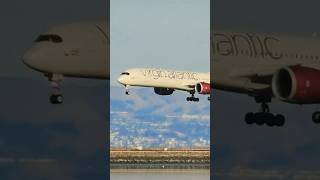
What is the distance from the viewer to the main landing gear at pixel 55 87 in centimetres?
2159

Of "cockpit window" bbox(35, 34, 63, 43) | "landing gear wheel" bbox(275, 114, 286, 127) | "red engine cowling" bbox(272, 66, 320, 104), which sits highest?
"cockpit window" bbox(35, 34, 63, 43)

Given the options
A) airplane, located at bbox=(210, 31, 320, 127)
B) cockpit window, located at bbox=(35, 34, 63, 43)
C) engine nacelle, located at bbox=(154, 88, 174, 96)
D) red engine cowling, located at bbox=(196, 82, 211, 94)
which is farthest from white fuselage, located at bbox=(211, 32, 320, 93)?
cockpit window, located at bbox=(35, 34, 63, 43)

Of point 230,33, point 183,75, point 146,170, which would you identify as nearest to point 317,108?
point 230,33

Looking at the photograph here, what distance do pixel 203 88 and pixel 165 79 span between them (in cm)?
197

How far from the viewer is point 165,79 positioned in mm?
32094

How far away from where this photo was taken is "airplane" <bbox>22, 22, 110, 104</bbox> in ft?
76.5

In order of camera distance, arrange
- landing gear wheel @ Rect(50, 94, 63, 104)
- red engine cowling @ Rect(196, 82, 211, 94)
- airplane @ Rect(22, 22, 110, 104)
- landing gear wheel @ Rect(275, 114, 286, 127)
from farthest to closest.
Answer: red engine cowling @ Rect(196, 82, 211, 94) → landing gear wheel @ Rect(275, 114, 286, 127) → airplane @ Rect(22, 22, 110, 104) → landing gear wheel @ Rect(50, 94, 63, 104)

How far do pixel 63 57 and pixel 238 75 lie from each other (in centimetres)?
560

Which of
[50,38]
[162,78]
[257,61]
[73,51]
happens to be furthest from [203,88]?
[50,38]

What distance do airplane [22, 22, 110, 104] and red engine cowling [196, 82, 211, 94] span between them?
20.0ft

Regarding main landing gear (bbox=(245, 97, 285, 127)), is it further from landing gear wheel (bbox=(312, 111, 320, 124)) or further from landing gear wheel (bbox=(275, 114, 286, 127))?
landing gear wheel (bbox=(312, 111, 320, 124))

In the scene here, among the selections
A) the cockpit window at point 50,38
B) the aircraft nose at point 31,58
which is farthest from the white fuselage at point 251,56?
the aircraft nose at point 31,58

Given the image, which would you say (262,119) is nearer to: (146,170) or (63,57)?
(63,57)

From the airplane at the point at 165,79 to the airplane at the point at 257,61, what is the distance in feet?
14.2
